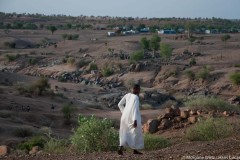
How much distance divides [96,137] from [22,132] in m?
10.6

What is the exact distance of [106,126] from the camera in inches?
466

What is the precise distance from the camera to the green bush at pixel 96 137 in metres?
11.7

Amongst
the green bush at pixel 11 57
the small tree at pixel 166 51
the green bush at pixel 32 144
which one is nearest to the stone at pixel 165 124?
the green bush at pixel 32 144

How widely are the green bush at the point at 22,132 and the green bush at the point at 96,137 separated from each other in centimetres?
1005

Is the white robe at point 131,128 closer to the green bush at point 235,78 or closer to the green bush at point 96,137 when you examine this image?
the green bush at point 96,137

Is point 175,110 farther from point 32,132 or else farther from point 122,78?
point 122,78

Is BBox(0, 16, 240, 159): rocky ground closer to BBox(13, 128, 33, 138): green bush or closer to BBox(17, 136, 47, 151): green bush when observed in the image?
BBox(13, 128, 33, 138): green bush

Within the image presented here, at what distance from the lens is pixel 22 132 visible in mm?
21594

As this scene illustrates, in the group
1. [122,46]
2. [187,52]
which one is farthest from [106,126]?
[122,46]

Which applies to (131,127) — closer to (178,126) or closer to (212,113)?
(178,126)

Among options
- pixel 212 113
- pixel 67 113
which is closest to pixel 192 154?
pixel 212 113

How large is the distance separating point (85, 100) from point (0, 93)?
784 cm

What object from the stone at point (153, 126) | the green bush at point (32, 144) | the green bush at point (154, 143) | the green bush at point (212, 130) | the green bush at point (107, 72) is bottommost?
the green bush at point (107, 72)

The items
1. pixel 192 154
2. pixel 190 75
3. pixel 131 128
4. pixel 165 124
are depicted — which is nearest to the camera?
pixel 192 154
